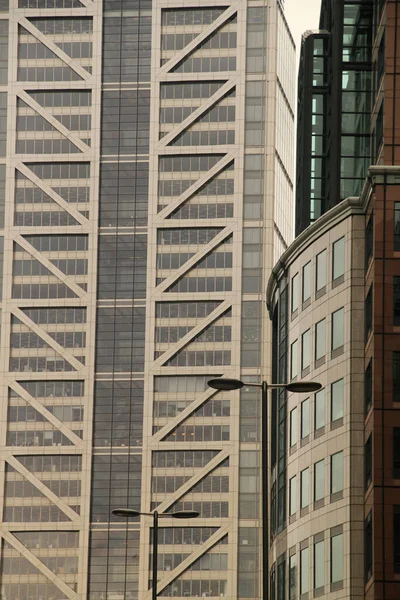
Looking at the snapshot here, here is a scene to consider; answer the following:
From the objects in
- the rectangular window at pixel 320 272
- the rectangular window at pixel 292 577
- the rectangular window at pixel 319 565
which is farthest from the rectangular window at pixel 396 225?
the rectangular window at pixel 292 577

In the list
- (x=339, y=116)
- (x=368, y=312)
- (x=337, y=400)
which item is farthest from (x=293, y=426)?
(x=339, y=116)

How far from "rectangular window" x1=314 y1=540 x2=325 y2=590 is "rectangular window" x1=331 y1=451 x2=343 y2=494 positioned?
3189mm

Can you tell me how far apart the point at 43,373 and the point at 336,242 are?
91.3 metres

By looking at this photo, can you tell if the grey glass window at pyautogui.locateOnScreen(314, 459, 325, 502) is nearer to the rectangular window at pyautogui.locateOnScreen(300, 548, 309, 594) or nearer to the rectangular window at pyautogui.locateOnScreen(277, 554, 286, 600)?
the rectangular window at pyautogui.locateOnScreen(300, 548, 309, 594)

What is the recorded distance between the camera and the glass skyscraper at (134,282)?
174375mm

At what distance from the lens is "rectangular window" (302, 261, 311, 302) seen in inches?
3716

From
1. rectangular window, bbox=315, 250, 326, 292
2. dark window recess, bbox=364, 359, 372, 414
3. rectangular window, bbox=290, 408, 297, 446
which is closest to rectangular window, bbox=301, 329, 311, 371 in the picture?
rectangular window, bbox=290, 408, 297, 446

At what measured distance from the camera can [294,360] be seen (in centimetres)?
9744

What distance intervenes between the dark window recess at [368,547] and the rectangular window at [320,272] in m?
15.2

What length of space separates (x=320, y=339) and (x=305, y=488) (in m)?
8.93

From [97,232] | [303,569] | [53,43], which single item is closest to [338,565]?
[303,569]

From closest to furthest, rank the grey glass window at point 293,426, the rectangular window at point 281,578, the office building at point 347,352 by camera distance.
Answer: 1. the office building at point 347,352
2. the grey glass window at point 293,426
3. the rectangular window at point 281,578

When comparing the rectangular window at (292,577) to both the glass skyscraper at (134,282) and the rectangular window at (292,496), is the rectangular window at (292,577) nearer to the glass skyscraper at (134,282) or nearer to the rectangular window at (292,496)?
the rectangular window at (292,496)

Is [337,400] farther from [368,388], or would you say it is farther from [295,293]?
[295,293]
